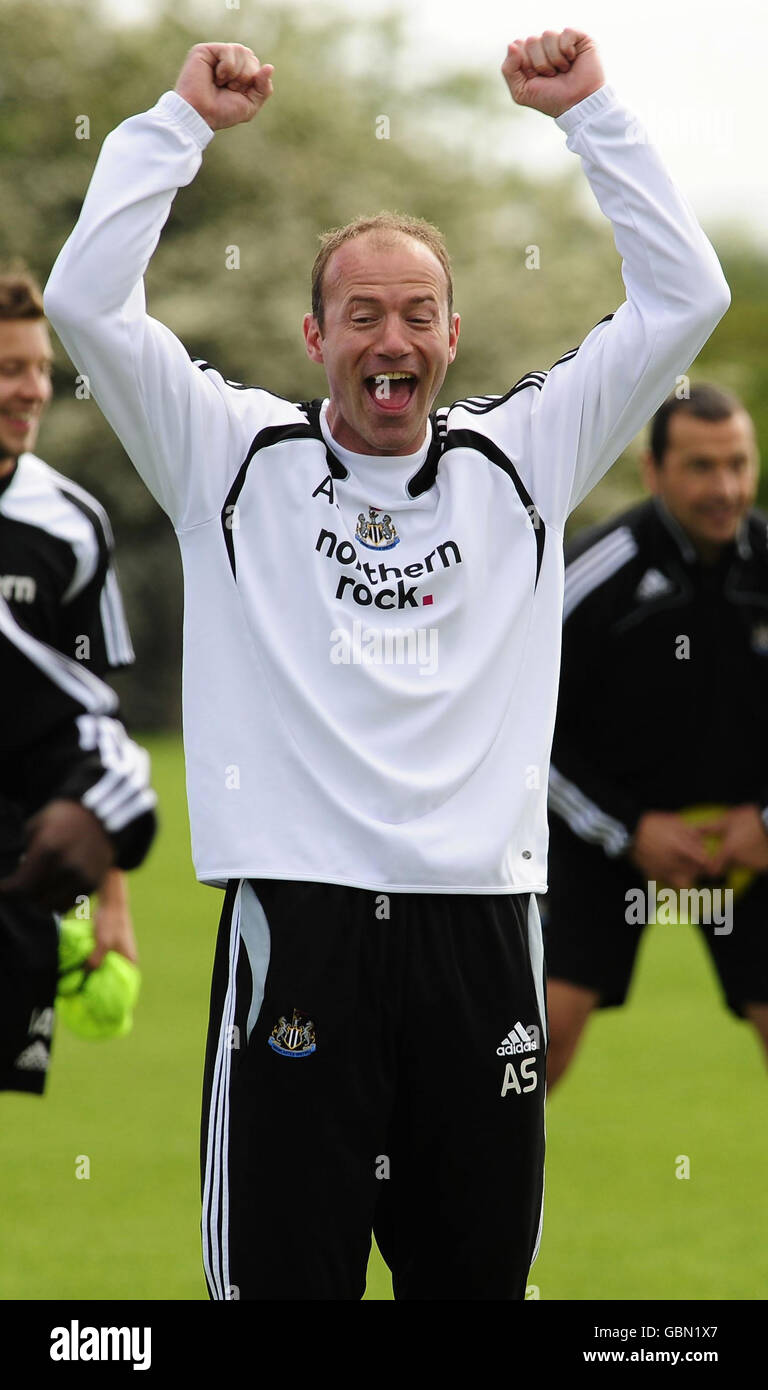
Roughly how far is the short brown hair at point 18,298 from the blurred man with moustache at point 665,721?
6.92ft

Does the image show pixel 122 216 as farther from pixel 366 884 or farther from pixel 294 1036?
pixel 294 1036

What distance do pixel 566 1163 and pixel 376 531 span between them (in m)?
4.44

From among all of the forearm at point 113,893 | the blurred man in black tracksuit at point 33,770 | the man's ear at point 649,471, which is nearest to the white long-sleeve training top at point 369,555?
the blurred man in black tracksuit at point 33,770

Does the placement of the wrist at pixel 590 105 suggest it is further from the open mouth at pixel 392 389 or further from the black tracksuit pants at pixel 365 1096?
the black tracksuit pants at pixel 365 1096

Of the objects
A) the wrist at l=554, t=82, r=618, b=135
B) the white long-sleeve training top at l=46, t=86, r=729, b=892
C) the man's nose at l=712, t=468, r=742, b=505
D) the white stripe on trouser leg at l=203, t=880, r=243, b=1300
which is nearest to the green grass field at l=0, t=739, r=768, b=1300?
the white stripe on trouser leg at l=203, t=880, r=243, b=1300

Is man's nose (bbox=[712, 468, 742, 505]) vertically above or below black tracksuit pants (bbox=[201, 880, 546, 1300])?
above

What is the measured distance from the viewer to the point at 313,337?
3590 mm

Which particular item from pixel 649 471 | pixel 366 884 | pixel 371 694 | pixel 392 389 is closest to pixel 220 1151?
pixel 366 884

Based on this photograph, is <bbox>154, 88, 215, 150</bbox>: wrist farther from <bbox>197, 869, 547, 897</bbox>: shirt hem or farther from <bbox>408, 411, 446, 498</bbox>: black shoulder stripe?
<bbox>197, 869, 547, 897</bbox>: shirt hem

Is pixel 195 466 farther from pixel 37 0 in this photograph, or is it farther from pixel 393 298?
pixel 37 0

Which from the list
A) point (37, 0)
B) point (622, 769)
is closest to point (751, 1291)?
point (622, 769)

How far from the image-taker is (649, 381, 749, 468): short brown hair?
6.66 meters

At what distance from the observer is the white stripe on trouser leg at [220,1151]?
327cm

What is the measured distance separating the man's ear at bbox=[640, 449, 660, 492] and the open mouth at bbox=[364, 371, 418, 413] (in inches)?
137
